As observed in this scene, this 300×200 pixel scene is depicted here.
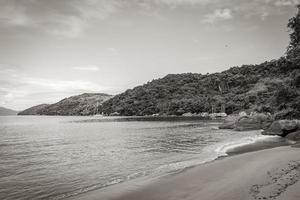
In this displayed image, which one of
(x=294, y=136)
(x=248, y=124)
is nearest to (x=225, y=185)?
(x=294, y=136)

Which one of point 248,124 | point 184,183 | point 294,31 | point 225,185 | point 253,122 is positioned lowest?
point 184,183

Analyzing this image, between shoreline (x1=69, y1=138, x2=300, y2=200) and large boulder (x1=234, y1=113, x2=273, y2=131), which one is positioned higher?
large boulder (x1=234, y1=113, x2=273, y2=131)

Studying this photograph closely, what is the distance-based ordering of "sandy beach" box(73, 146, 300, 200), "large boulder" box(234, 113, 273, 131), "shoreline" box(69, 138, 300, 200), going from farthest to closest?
"large boulder" box(234, 113, 273, 131), "shoreline" box(69, 138, 300, 200), "sandy beach" box(73, 146, 300, 200)

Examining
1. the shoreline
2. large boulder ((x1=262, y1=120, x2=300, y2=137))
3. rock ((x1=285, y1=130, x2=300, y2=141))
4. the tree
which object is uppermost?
the tree

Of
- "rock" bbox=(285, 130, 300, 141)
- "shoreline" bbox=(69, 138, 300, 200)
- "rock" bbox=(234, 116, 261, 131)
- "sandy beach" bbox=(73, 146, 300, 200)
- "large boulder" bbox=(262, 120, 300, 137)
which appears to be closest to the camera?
"sandy beach" bbox=(73, 146, 300, 200)

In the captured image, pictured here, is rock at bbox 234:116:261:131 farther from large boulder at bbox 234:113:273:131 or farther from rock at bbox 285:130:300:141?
rock at bbox 285:130:300:141

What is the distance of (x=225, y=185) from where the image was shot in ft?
42.1

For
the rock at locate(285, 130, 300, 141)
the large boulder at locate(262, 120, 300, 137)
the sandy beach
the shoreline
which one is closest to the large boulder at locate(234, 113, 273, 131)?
the large boulder at locate(262, 120, 300, 137)

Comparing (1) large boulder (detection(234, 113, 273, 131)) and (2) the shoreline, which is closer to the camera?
(2) the shoreline

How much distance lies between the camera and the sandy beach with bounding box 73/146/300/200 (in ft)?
36.2

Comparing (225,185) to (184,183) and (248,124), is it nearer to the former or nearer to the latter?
(184,183)

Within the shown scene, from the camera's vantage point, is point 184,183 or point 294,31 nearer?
point 184,183

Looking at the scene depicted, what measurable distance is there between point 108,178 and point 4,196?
6.11m

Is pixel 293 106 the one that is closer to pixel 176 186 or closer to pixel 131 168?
pixel 131 168
